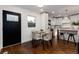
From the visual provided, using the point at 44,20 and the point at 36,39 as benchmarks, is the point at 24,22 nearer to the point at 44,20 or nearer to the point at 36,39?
the point at 36,39

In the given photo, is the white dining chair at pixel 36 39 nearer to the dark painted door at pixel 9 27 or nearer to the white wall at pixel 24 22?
the white wall at pixel 24 22

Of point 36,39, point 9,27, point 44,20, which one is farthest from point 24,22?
point 44,20

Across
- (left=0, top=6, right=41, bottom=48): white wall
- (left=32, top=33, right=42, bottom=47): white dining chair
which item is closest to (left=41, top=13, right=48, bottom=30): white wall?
(left=0, top=6, right=41, bottom=48): white wall

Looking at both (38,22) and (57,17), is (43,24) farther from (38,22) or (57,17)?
(57,17)

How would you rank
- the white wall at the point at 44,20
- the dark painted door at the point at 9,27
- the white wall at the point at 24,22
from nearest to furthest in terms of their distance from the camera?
the white wall at the point at 44,20, the white wall at the point at 24,22, the dark painted door at the point at 9,27

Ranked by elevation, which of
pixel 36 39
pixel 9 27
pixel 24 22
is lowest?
pixel 36 39

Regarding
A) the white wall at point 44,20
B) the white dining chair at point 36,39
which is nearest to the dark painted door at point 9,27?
the white dining chair at point 36,39

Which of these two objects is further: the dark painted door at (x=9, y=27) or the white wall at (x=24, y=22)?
the dark painted door at (x=9, y=27)

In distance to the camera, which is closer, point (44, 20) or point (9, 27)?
point (44, 20)

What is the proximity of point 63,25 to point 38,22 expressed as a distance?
3.20ft

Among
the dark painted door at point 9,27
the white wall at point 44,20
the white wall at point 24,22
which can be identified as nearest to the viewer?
the white wall at point 44,20

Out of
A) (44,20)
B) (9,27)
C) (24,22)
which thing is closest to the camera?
(44,20)

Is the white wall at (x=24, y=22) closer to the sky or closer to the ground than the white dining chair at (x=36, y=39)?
closer to the sky
